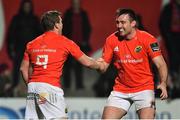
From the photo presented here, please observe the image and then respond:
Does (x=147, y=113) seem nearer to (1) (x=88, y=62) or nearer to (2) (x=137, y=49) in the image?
(2) (x=137, y=49)

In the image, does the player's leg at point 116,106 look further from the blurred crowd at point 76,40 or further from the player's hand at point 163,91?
the blurred crowd at point 76,40

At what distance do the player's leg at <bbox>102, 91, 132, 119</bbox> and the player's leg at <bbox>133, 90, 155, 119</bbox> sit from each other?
0.43 ft

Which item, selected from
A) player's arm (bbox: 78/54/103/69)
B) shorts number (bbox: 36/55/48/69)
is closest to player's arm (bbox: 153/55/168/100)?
player's arm (bbox: 78/54/103/69)

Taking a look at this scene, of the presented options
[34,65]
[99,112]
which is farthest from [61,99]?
[99,112]

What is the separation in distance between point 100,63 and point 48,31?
78 cm

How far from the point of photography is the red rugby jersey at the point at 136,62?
304 inches

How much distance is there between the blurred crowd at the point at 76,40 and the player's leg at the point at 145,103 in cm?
406

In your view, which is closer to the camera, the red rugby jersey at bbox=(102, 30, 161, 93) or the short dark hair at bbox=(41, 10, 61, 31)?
the short dark hair at bbox=(41, 10, 61, 31)

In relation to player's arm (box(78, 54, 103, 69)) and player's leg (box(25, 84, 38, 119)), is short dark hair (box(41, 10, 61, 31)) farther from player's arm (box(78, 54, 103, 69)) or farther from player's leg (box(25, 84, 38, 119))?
player's leg (box(25, 84, 38, 119))

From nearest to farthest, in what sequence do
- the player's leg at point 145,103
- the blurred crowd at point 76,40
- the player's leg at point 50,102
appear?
the player's leg at point 50,102
the player's leg at point 145,103
the blurred crowd at point 76,40

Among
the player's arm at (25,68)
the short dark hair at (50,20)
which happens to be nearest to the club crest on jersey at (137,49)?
the short dark hair at (50,20)

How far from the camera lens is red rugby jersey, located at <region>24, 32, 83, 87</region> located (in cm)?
755

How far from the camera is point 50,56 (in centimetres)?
754

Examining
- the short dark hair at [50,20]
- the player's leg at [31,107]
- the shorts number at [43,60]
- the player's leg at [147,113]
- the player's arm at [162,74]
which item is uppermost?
the short dark hair at [50,20]
